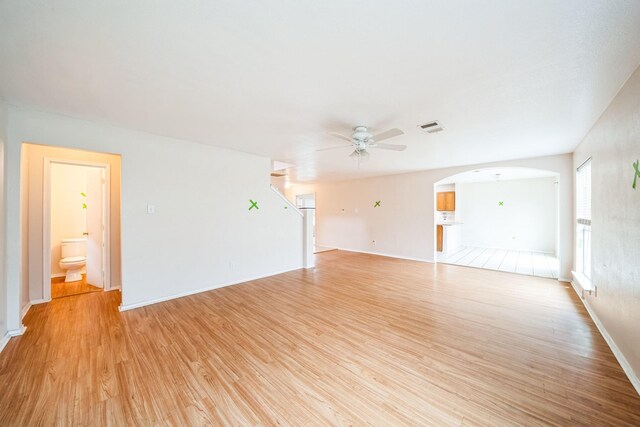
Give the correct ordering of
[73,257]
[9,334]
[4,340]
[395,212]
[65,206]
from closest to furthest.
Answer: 1. [4,340]
2. [9,334]
3. [73,257]
4. [65,206]
5. [395,212]

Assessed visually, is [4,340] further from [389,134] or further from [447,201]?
[447,201]

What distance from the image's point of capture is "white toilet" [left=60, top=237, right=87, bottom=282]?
13.9ft

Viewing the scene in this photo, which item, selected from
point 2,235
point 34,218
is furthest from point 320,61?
point 34,218

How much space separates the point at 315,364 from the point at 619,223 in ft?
9.96

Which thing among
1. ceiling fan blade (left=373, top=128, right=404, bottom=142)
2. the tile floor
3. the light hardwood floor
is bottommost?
Answer: the light hardwood floor

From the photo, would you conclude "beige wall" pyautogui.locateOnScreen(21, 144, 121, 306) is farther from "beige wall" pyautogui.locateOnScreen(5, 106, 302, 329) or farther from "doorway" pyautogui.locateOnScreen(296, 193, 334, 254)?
"doorway" pyautogui.locateOnScreen(296, 193, 334, 254)

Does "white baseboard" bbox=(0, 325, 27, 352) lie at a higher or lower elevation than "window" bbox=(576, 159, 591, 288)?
lower

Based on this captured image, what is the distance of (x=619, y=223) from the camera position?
83.6 inches

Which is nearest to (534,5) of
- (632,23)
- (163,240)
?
(632,23)

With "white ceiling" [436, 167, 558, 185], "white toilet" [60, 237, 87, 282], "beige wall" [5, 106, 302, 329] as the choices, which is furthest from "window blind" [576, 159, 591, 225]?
"white toilet" [60, 237, 87, 282]

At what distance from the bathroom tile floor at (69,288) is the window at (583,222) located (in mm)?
7817

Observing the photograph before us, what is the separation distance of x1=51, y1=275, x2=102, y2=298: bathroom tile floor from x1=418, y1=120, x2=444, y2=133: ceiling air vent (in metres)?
5.73

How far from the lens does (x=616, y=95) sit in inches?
87.0

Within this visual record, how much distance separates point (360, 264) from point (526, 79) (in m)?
4.75
